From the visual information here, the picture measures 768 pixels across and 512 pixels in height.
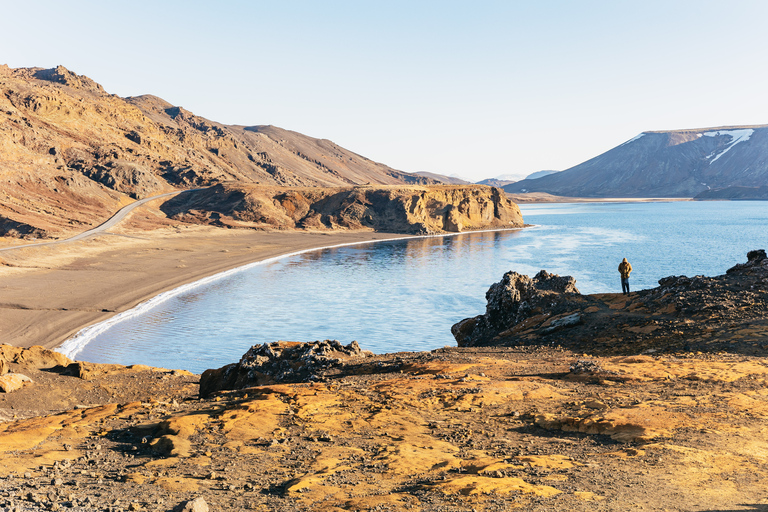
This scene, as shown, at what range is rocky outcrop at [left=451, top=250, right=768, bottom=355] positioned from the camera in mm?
19734

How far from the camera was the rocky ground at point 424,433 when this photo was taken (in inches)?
340

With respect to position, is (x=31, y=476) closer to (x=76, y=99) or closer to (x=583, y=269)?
(x=583, y=269)

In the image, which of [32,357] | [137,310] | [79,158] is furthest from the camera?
[79,158]

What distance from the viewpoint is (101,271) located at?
5641 cm

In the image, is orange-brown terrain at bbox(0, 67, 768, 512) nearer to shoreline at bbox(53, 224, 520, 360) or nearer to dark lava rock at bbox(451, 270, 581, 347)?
dark lava rock at bbox(451, 270, 581, 347)

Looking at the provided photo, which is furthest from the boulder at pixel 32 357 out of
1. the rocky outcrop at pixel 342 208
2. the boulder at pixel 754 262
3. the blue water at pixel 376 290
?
the rocky outcrop at pixel 342 208

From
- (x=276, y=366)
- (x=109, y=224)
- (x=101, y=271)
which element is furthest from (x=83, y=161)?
(x=276, y=366)

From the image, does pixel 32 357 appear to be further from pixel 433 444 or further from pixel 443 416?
pixel 433 444

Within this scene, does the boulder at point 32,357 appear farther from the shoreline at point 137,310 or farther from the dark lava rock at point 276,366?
the shoreline at point 137,310

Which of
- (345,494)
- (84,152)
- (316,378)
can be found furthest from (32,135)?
(345,494)

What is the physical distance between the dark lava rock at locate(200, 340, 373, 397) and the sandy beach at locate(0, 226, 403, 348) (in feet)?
63.7

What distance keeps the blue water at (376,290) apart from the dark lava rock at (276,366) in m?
12.3

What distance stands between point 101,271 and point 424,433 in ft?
179

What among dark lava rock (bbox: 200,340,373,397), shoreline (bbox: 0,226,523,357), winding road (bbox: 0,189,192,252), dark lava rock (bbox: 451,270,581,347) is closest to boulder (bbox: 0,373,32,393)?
dark lava rock (bbox: 200,340,373,397)
